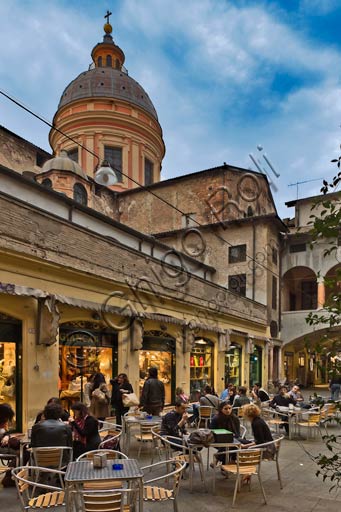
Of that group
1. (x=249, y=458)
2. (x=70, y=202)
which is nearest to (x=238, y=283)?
(x=70, y=202)

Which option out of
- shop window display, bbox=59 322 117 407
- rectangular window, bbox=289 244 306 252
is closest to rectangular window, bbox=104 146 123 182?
rectangular window, bbox=289 244 306 252

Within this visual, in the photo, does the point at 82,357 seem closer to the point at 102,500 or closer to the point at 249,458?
the point at 249,458

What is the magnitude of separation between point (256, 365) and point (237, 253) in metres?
6.53

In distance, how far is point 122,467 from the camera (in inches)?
194

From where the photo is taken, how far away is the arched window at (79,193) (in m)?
23.0

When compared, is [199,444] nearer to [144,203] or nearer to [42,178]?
[42,178]

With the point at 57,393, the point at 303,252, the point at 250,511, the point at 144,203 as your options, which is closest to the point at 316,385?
the point at 303,252

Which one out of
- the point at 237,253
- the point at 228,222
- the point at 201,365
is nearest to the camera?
the point at 201,365

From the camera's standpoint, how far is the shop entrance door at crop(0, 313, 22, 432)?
9.23 metres

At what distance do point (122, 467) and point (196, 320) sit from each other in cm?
1253

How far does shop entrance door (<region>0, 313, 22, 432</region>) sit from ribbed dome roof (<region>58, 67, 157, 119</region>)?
27.1 m

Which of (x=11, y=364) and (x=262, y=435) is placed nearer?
(x=262, y=435)

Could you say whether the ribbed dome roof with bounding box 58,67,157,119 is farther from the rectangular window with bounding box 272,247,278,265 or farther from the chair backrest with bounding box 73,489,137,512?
the chair backrest with bounding box 73,489,137,512

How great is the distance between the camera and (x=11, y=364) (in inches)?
371
